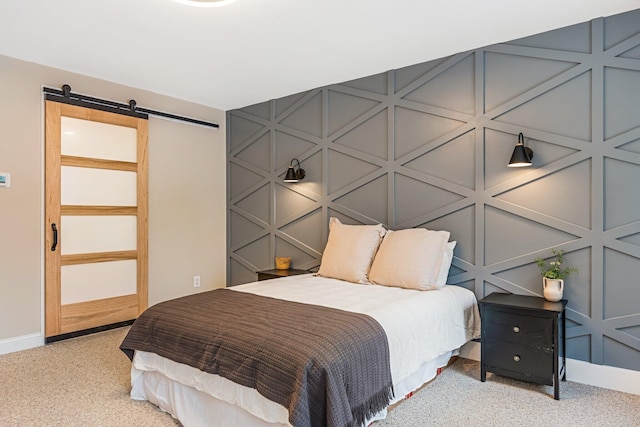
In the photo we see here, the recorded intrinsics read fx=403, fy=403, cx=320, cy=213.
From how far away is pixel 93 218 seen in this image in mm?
3951

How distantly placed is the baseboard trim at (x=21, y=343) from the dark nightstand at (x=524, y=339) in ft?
12.2

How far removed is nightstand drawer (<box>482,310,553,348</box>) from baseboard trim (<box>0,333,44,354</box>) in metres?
3.76

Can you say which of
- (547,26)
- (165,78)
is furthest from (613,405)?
(165,78)

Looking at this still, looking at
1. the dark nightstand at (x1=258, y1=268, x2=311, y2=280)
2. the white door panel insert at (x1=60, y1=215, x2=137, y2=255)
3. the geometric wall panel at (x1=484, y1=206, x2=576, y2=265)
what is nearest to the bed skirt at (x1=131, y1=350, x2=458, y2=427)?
the geometric wall panel at (x1=484, y1=206, x2=576, y2=265)

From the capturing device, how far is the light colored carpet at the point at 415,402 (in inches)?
90.1

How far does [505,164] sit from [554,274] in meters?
0.89

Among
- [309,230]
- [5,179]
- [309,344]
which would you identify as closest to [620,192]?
[309,344]

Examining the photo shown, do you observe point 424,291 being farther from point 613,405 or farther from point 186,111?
point 186,111

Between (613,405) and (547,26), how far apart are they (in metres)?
2.57

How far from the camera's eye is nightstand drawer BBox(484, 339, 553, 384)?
2578mm

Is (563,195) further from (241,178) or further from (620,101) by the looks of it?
(241,178)

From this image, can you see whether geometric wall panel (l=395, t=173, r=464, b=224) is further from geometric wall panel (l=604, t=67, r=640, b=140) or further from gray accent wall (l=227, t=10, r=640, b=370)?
geometric wall panel (l=604, t=67, r=640, b=140)

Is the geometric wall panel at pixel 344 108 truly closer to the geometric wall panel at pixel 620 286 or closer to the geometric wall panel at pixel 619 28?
the geometric wall panel at pixel 619 28

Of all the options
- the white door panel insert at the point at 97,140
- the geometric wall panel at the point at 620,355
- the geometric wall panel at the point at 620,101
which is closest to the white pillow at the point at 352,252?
the geometric wall panel at the point at 620,355
